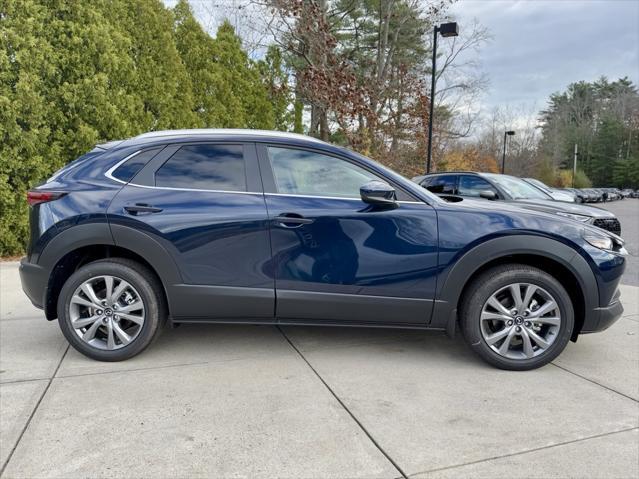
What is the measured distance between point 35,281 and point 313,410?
2.31 meters

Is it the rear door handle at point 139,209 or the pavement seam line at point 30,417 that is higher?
the rear door handle at point 139,209

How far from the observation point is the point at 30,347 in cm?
372

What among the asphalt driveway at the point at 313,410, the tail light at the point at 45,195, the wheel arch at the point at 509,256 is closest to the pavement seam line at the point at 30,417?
the asphalt driveway at the point at 313,410

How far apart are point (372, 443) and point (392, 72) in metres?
19.3

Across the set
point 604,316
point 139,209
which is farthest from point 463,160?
point 139,209

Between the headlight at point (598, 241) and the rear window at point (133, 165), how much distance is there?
3277mm

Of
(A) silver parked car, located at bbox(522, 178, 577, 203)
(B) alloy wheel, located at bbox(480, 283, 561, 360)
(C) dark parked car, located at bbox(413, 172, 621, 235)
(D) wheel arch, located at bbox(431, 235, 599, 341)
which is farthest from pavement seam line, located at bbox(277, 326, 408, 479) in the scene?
(A) silver parked car, located at bbox(522, 178, 577, 203)

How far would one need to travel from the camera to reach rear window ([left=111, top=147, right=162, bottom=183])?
334 cm

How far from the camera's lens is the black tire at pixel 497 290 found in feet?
10.5

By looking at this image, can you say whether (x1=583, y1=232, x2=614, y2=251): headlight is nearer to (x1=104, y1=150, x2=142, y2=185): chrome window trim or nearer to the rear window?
the rear window

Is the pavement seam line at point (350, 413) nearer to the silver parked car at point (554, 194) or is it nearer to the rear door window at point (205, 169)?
the rear door window at point (205, 169)

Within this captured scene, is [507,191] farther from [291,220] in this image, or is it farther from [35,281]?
[35,281]

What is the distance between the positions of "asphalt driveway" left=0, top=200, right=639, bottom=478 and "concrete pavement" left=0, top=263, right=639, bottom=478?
0.03 ft

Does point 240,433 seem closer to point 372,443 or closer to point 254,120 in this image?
point 372,443
